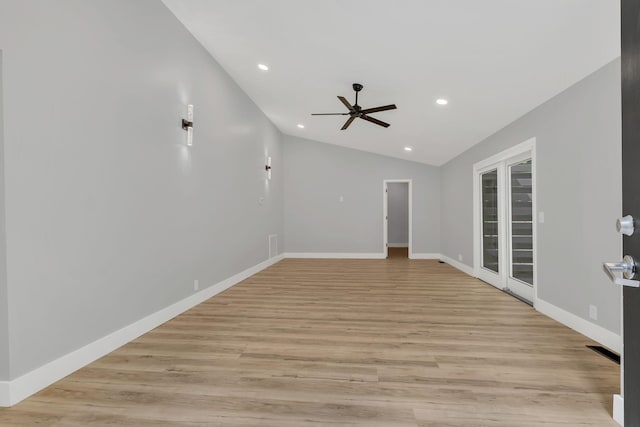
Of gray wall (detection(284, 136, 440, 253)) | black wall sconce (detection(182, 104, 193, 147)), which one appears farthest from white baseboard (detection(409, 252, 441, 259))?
black wall sconce (detection(182, 104, 193, 147))

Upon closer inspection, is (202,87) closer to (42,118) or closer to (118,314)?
(42,118)

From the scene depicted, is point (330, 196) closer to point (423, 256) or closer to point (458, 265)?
point (423, 256)

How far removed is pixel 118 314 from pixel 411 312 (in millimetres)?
2876

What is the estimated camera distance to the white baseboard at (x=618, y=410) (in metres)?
1.78

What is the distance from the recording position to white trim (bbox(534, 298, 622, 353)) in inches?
108

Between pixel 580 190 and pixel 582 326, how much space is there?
4.06ft

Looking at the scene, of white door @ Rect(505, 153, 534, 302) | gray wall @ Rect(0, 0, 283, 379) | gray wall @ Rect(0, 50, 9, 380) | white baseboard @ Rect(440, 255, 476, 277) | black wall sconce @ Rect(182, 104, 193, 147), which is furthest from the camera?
white baseboard @ Rect(440, 255, 476, 277)

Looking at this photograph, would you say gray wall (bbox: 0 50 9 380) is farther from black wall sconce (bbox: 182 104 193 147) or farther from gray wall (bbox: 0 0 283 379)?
black wall sconce (bbox: 182 104 193 147)

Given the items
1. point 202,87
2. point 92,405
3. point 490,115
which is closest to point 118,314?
point 92,405

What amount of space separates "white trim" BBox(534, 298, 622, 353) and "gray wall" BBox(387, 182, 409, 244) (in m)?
8.06

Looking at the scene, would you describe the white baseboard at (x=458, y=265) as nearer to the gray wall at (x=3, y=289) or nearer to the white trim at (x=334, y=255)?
the white trim at (x=334, y=255)

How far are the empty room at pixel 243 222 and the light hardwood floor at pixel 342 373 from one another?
2 cm

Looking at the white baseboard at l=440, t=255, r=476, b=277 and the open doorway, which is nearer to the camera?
the white baseboard at l=440, t=255, r=476, b=277

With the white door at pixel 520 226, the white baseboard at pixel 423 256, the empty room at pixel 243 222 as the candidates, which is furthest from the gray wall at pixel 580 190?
the white baseboard at pixel 423 256
